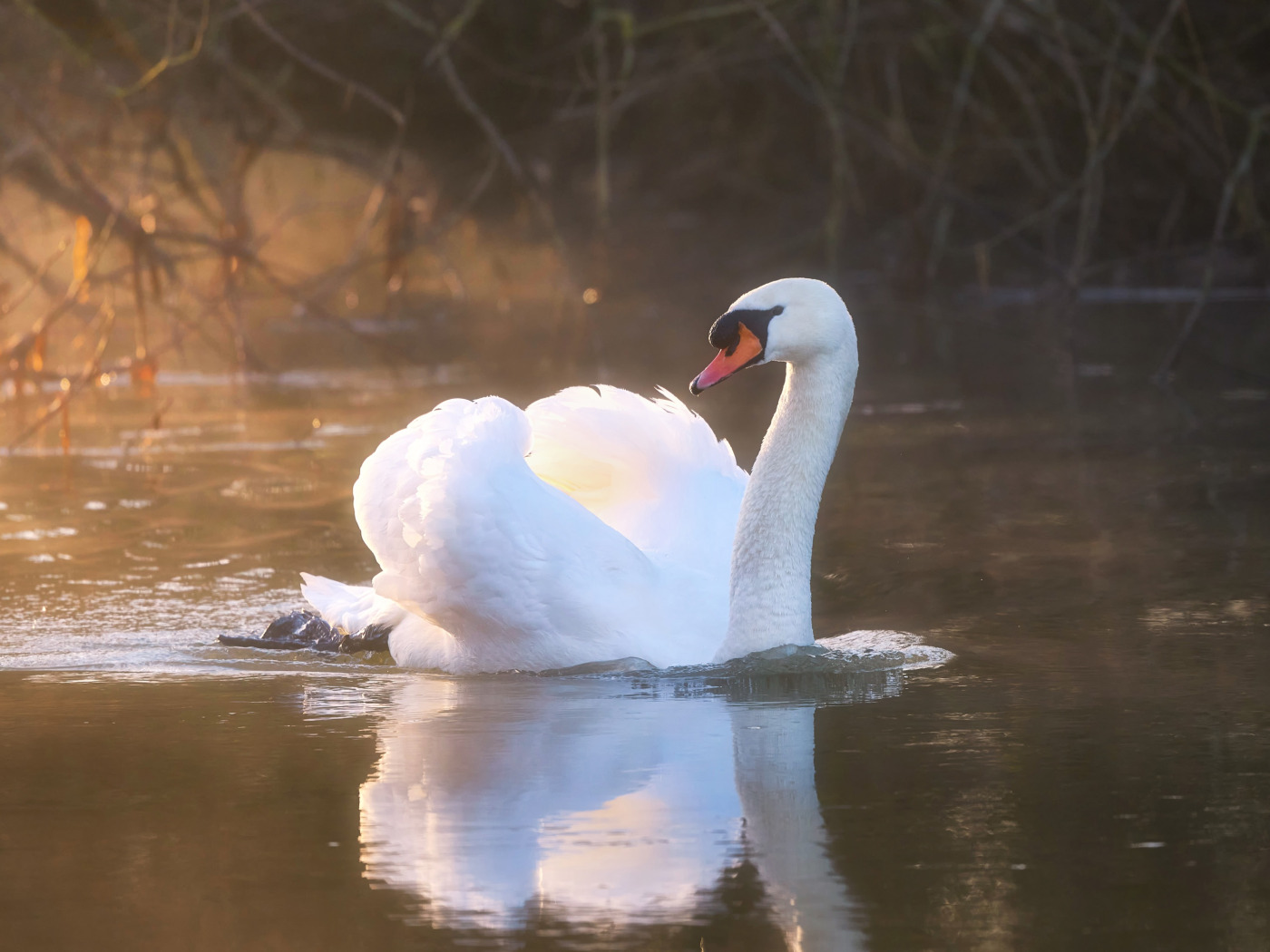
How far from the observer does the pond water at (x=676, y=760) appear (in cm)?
330

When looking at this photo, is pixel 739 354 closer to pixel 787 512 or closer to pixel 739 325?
pixel 739 325

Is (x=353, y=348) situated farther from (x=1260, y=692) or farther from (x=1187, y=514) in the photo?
(x=1260, y=692)

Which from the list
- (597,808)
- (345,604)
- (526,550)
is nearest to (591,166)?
(345,604)

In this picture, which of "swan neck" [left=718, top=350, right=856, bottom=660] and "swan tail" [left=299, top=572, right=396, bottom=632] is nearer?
"swan neck" [left=718, top=350, right=856, bottom=660]

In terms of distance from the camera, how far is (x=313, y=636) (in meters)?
5.94

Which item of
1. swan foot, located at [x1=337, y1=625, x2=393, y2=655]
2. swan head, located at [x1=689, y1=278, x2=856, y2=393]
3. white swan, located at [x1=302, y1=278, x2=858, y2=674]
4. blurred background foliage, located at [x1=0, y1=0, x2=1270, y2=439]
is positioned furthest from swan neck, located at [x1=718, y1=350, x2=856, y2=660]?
blurred background foliage, located at [x1=0, y1=0, x2=1270, y2=439]

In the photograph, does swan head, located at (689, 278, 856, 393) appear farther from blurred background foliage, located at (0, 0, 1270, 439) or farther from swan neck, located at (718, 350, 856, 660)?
blurred background foliage, located at (0, 0, 1270, 439)

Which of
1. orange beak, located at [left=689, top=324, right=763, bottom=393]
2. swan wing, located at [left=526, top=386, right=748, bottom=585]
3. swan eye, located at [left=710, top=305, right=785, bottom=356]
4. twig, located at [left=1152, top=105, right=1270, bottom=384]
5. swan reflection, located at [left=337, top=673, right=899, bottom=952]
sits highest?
twig, located at [left=1152, top=105, right=1270, bottom=384]

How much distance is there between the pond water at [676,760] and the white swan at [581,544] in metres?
0.16

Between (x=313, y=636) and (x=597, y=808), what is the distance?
2.25 meters

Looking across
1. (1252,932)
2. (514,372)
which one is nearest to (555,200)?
(514,372)

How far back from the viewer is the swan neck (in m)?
5.20

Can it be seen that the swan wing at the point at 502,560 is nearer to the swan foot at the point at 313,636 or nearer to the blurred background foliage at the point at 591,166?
the swan foot at the point at 313,636

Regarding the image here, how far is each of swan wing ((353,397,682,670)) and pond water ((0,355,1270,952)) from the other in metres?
0.15
